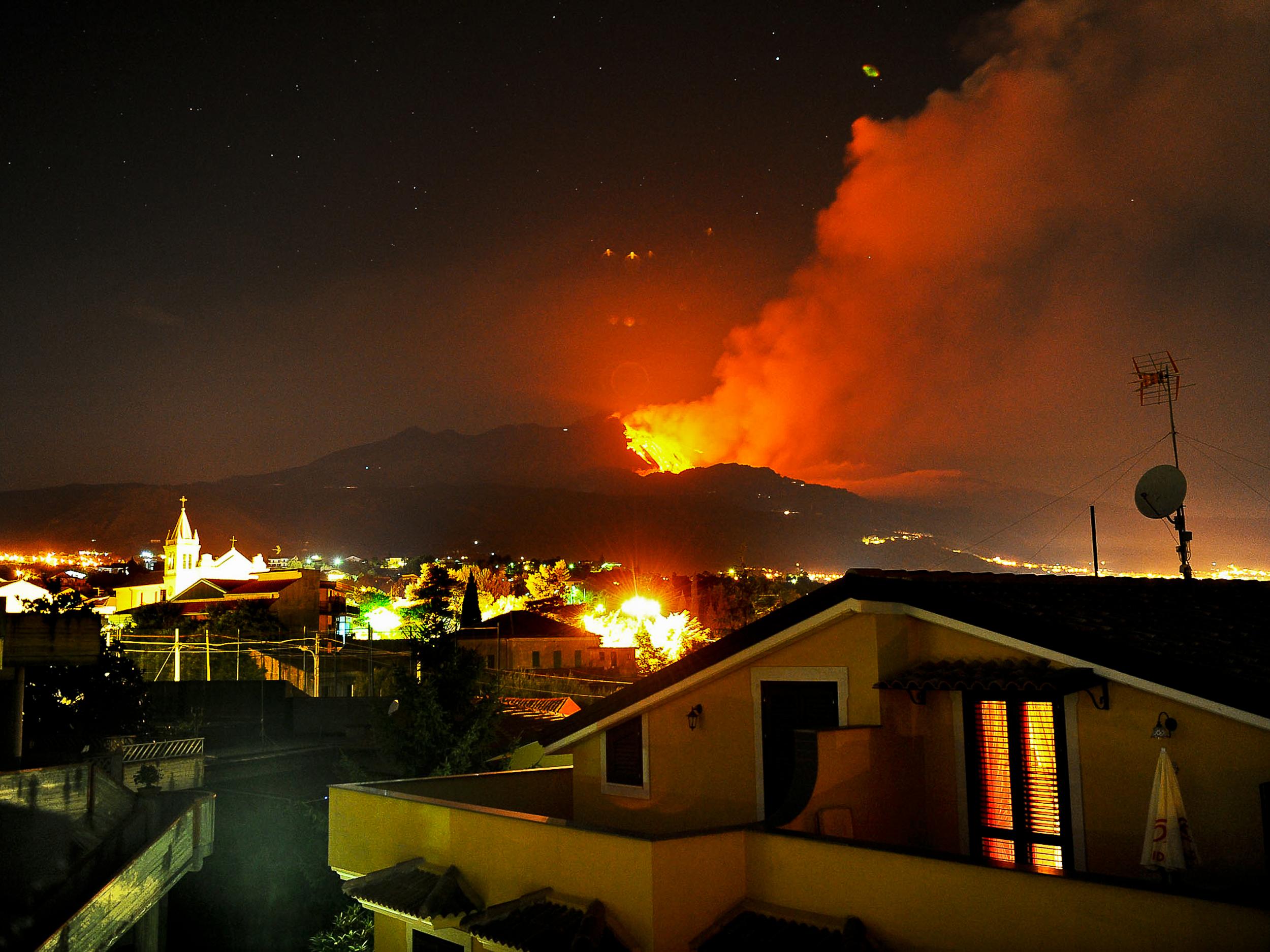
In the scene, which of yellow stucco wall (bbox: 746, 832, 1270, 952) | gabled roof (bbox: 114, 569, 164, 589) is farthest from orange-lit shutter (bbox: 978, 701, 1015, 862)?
gabled roof (bbox: 114, 569, 164, 589)

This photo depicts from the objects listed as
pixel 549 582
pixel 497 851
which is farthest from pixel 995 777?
pixel 549 582

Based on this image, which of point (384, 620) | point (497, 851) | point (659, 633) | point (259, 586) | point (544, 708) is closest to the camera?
point (497, 851)

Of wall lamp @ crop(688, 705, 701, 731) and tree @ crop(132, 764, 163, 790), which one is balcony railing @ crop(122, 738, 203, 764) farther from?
wall lamp @ crop(688, 705, 701, 731)

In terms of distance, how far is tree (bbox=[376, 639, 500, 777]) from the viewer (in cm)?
2025

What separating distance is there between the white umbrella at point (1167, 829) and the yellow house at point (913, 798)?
0.04 meters

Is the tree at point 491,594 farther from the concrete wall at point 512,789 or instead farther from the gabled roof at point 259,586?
the concrete wall at point 512,789

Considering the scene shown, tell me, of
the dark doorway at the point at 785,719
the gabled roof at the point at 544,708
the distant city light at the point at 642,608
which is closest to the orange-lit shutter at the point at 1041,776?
the dark doorway at the point at 785,719

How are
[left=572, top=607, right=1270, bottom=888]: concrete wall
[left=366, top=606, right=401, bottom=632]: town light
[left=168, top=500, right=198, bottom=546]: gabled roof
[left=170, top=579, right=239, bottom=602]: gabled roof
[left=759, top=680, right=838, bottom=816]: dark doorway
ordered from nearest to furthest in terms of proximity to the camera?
1. [left=572, top=607, right=1270, bottom=888]: concrete wall
2. [left=759, top=680, right=838, bottom=816]: dark doorway
3. [left=366, top=606, right=401, bottom=632]: town light
4. [left=170, top=579, right=239, bottom=602]: gabled roof
5. [left=168, top=500, right=198, bottom=546]: gabled roof

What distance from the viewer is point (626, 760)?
11.7 metres

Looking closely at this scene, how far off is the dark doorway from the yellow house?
23 millimetres

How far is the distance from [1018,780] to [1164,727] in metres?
1.53

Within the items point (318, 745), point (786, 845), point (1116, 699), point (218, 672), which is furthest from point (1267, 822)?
point (218, 672)

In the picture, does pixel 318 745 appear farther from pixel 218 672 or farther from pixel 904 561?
pixel 904 561

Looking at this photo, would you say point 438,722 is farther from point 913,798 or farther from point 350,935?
point 913,798
